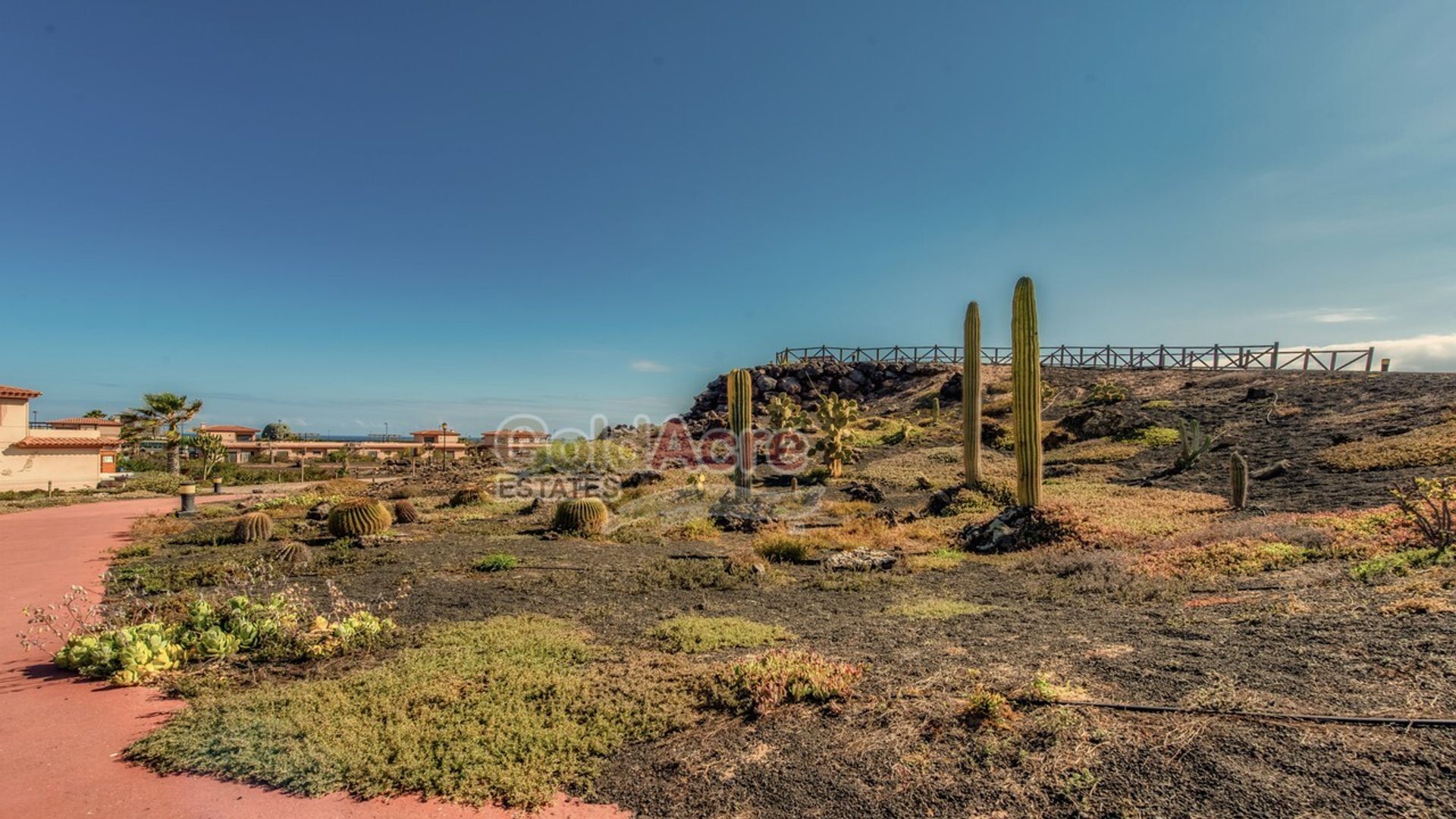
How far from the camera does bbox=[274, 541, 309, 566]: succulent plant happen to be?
10812 millimetres

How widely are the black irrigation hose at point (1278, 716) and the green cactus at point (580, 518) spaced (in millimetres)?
11326

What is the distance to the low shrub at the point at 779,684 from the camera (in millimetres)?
4734

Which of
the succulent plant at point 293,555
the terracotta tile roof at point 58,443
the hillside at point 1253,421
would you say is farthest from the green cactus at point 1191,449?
the terracotta tile roof at point 58,443

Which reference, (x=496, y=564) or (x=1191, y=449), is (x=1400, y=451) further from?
(x=496, y=564)

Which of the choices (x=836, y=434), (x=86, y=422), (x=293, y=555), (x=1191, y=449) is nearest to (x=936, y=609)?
(x=293, y=555)

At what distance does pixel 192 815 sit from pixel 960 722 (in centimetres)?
477

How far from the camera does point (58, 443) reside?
2527 cm

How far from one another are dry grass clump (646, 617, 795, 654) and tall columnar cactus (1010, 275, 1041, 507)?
778cm

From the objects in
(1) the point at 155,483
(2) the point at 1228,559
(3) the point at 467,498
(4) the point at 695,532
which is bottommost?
(4) the point at 695,532

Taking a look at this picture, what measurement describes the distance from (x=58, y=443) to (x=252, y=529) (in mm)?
20970

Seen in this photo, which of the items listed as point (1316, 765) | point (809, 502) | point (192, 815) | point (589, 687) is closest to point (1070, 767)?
point (1316, 765)

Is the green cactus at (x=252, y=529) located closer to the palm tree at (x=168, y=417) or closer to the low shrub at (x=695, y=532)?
the low shrub at (x=695, y=532)

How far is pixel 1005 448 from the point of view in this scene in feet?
76.9

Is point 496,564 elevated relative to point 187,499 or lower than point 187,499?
lower
